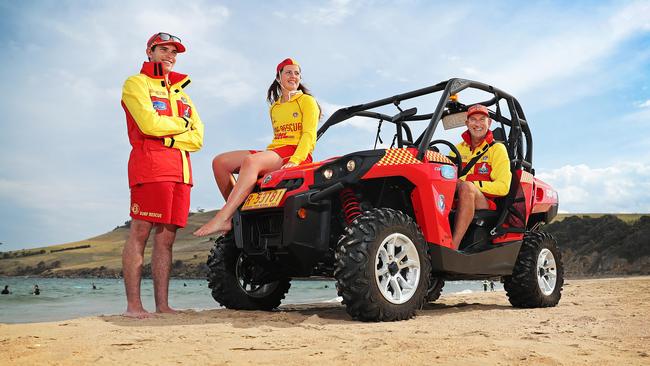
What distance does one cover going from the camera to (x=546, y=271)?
7219 millimetres

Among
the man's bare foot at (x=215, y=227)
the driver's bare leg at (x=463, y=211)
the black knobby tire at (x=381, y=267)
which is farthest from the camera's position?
the driver's bare leg at (x=463, y=211)

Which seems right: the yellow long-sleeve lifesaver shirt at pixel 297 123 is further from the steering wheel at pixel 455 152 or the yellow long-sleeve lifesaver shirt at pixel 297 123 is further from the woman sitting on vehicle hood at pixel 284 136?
the steering wheel at pixel 455 152

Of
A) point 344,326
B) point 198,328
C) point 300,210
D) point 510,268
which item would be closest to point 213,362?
point 198,328

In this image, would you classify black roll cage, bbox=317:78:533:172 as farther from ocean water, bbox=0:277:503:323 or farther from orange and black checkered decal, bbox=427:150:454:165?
ocean water, bbox=0:277:503:323

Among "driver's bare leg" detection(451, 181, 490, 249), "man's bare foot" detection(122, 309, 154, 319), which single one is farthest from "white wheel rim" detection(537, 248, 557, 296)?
"man's bare foot" detection(122, 309, 154, 319)

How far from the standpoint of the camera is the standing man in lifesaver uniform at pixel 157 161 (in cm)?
524

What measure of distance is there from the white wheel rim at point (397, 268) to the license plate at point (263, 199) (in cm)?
99

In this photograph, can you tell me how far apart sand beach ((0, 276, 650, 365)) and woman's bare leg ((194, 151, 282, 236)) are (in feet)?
2.60

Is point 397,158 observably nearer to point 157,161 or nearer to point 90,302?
point 157,161

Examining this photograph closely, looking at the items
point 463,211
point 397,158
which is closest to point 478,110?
point 463,211

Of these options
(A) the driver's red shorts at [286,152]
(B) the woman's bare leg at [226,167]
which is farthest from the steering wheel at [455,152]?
(B) the woman's bare leg at [226,167]

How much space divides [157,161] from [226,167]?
82 cm

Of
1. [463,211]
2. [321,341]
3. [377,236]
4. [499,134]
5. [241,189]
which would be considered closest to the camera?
[321,341]

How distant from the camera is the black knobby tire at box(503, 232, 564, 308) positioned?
6758 millimetres
